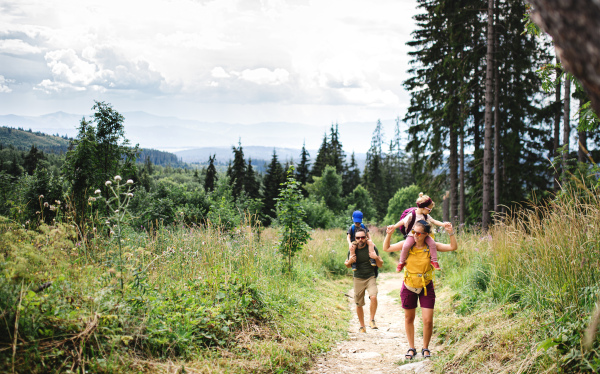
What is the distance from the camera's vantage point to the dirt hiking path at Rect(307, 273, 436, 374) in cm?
461

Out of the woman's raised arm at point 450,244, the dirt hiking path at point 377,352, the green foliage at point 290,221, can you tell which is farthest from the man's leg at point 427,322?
the green foliage at point 290,221

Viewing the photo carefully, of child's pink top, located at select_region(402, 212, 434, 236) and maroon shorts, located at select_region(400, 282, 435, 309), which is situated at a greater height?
child's pink top, located at select_region(402, 212, 434, 236)

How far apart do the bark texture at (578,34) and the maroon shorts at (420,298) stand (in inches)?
149

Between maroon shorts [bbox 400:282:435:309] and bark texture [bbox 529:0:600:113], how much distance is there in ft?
12.4

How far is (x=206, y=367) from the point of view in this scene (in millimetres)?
3543

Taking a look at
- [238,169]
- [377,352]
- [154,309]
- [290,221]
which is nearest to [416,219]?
[377,352]

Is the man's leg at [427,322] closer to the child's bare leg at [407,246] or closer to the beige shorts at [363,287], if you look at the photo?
the child's bare leg at [407,246]

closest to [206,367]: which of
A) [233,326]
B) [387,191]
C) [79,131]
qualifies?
[233,326]

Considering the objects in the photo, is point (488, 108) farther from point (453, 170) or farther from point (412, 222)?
point (412, 222)

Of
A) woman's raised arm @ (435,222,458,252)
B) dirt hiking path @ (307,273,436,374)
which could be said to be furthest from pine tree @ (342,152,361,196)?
woman's raised arm @ (435,222,458,252)

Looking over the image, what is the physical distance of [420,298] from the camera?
4.86 metres

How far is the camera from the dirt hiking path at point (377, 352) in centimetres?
461

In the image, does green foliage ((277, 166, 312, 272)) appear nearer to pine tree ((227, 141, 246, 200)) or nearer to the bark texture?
the bark texture

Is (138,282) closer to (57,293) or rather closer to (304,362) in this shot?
(57,293)
